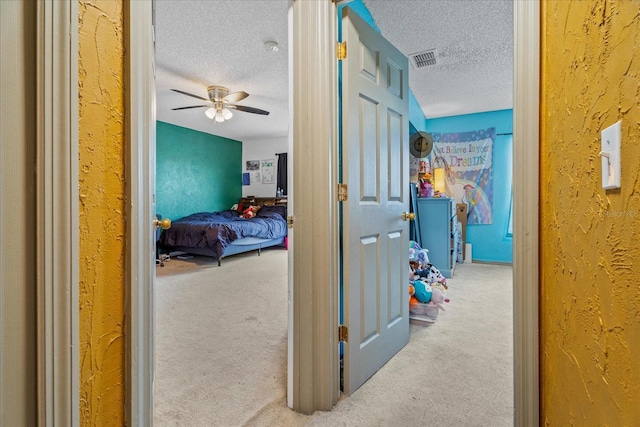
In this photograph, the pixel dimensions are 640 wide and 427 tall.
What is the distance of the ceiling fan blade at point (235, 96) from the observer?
406cm

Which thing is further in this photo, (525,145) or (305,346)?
(305,346)

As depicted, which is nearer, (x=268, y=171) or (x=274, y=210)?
(x=274, y=210)

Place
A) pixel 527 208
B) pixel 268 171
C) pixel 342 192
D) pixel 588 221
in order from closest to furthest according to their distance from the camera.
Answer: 1. pixel 588 221
2. pixel 527 208
3. pixel 342 192
4. pixel 268 171

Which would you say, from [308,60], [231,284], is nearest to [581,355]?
[308,60]

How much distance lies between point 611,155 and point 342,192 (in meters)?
1.07

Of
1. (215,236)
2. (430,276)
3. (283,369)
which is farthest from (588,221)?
(215,236)

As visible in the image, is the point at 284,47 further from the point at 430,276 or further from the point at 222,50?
the point at 430,276

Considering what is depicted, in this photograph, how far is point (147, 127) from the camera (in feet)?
2.46

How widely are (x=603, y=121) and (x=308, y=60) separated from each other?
1.14 metres

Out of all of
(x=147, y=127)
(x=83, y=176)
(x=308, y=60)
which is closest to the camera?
(x=83, y=176)

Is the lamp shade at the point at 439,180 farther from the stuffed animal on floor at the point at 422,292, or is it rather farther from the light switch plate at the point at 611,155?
the light switch plate at the point at 611,155

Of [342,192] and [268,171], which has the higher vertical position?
[268,171]

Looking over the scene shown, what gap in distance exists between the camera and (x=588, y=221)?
24.5 inches

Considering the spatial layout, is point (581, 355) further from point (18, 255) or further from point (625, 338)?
point (18, 255)
